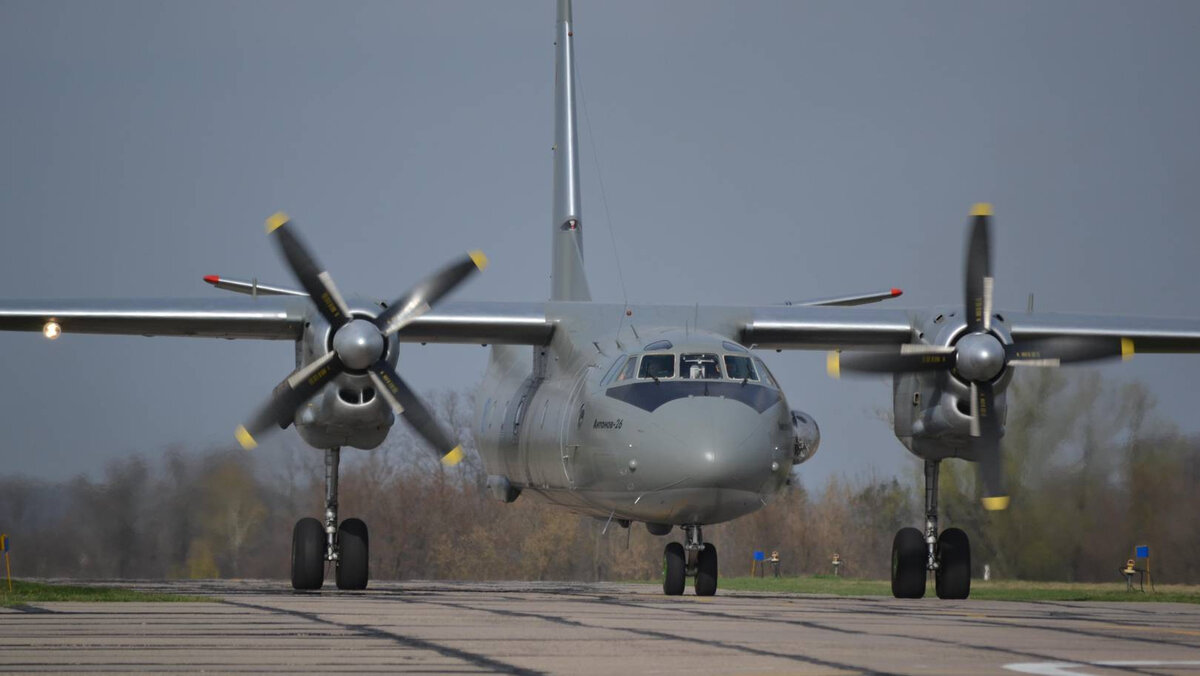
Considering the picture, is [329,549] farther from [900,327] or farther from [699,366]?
[900,327]

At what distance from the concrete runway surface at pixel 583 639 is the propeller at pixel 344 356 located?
168 inches

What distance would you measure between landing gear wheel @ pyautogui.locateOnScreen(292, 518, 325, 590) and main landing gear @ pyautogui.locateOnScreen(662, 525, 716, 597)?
4628 millimetres

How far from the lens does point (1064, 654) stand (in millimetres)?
9484

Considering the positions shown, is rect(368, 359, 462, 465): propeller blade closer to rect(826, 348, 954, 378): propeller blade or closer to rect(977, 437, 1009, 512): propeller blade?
rect(826, 348, 954, 378): propeller blade

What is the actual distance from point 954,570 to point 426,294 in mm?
7632

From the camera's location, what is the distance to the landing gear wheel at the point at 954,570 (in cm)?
1978

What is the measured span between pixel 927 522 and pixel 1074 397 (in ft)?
26.4

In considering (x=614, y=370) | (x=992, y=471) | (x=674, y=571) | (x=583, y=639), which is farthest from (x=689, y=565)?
(x=583, y=639)

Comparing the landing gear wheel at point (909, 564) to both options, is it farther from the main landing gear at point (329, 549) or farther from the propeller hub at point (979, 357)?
the main landing gear at point (329, 549)

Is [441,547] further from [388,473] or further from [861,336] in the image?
[861,336]

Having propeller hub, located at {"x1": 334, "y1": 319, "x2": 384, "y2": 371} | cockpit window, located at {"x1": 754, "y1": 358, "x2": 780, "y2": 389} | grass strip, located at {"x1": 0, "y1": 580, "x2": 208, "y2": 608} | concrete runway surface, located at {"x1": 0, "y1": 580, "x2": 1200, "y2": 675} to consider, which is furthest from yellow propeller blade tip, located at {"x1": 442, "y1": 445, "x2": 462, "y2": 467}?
concrete runway surface, located at {"x1": 0, "y1": 580, "x2": 1200, "y2": 675}

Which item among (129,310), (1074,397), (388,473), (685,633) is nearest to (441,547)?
(388,473)

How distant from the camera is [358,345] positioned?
1852 cm

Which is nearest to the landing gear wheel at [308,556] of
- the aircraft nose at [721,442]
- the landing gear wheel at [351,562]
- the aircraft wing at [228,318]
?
the landing gear wheel at [351,562]
